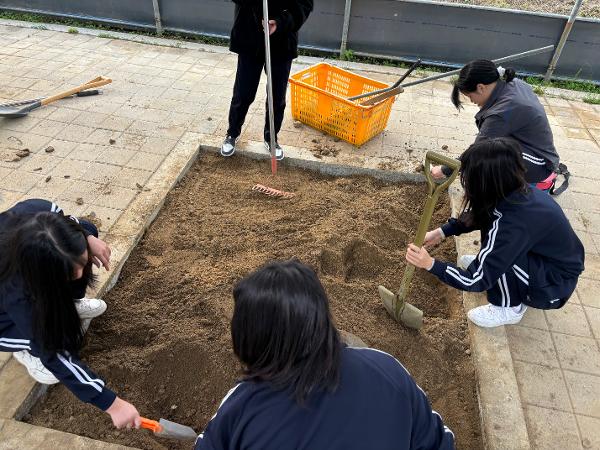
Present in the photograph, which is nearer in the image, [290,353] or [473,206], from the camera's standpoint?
[290,353]

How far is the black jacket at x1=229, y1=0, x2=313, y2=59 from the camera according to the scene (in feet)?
11.0

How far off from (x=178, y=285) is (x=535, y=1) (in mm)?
7278

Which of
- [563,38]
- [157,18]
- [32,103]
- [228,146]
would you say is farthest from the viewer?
[157,18]

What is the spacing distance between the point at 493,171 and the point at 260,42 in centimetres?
215

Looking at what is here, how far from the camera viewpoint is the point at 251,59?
360 centimetres

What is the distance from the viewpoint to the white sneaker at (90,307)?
7.98 ft

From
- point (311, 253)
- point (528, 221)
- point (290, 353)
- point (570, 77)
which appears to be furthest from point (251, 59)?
point (570, 77)

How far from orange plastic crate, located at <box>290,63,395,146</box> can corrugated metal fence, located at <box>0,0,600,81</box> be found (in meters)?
1.90

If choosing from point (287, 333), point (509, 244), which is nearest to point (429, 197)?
point (509, 244)

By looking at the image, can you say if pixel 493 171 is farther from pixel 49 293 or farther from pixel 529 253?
pixel 49 293

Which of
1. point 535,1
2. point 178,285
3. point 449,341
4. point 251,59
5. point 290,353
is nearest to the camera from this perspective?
point 290,353

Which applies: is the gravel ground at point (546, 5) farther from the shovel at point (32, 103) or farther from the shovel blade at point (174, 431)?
the shovel blade at point (174, 431)

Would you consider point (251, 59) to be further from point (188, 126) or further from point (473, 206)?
point (473, 206)

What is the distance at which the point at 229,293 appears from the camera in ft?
8.84
